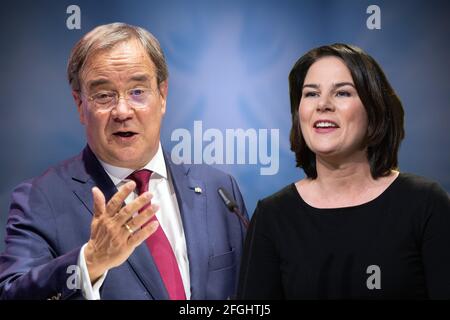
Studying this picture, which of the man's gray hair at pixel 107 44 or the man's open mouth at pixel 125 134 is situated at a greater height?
the man's gray hair at pixel 107 44

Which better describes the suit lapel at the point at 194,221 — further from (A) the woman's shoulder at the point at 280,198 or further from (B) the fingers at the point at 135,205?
(B) the fingers at the point at 135,205

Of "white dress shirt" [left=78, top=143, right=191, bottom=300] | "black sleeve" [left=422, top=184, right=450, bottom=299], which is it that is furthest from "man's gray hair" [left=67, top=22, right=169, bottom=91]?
"black sleeve" [left=422, top=184, right=450, bottom=299]

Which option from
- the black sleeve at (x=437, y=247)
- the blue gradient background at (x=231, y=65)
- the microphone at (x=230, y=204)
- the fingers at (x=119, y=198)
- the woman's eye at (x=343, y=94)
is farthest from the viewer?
the blue gradient background at (x=231, y=65)

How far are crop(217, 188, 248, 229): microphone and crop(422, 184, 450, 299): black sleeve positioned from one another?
0.73 metres

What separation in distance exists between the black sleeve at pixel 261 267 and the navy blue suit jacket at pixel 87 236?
0.10m

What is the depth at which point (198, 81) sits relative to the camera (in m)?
2.75

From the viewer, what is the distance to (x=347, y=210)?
2434 mm

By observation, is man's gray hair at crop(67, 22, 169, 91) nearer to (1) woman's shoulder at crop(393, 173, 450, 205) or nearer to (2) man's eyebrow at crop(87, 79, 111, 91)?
(2) man's eyebrow at crop(87, 79, 111, 91)

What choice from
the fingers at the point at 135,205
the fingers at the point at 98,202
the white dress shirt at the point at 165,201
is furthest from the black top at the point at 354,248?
the fingers at the point at 98,202

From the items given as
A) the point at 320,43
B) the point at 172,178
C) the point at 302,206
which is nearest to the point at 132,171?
the point at 172,178

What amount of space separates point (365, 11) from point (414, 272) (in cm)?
122

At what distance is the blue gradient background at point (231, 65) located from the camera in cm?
268

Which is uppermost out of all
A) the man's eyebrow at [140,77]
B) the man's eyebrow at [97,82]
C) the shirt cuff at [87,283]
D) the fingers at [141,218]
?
the man's eyebrow at [140,77]
